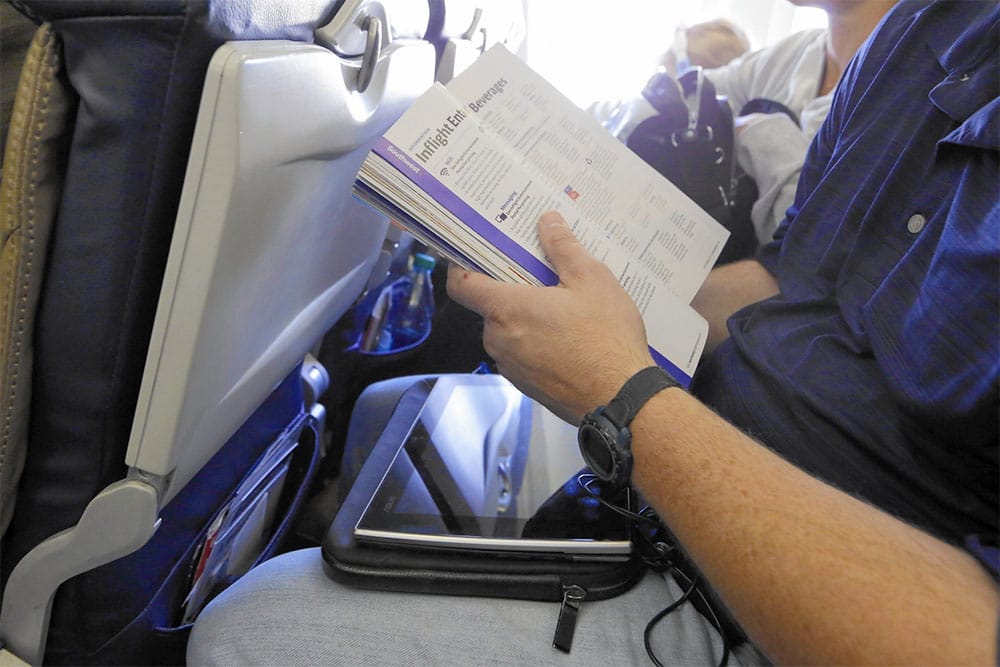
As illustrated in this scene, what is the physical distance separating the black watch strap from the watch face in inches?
0.7

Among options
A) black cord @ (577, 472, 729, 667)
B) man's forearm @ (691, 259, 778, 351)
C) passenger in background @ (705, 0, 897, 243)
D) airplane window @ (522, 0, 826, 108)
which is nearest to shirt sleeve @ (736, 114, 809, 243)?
passenger in background @ (705, 0, 897, 243)

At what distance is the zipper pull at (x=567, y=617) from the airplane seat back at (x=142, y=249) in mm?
389

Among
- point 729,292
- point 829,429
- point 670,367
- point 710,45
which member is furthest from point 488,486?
point 710,45

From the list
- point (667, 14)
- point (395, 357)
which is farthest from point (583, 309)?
point (667, 14)

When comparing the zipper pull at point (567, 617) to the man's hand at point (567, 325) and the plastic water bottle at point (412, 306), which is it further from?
the plastic water bottle at point (412, 306)

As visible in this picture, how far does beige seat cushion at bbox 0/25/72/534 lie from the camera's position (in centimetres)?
Answer: 46

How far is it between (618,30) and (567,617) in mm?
2176

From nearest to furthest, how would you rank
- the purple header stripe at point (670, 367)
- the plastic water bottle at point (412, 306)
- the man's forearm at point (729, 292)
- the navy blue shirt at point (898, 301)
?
the navy blue shirt at point (898, 301), the purple header stripe at point (670, 367), the man's forearm at point (729, 292), the plastic water bottle at point (412, 306)

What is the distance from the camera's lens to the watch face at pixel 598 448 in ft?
2.06

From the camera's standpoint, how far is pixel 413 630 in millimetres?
657

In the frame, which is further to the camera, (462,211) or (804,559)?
(462,211)

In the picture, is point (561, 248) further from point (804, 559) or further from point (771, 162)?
point (771, 162)

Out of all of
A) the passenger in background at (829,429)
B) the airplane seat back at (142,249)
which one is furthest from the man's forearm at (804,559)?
the airplane seat back at (142,249)

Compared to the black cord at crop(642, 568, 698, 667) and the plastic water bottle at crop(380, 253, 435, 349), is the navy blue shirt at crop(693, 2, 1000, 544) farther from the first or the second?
the plastic water bottle at crop(380, 253, 435, 349)
